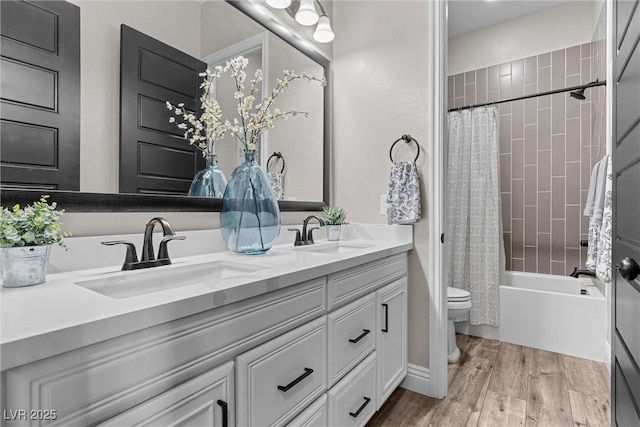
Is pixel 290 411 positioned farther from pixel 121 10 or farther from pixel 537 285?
pixel 537 285

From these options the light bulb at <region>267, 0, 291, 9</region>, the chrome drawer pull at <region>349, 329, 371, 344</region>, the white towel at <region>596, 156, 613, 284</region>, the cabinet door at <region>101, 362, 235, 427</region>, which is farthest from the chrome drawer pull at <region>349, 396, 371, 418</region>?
the light bulb at <region>267, 0, 291, 9</region>

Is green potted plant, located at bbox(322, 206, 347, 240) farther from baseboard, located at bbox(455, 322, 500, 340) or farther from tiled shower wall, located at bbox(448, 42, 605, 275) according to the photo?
tiled shower wall, located at bbox(448, 42, 605, 275)

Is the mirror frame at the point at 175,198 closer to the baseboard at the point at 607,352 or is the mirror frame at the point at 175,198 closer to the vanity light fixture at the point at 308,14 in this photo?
the vanity light fixture at the point at 308,14

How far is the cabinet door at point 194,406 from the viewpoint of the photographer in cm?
63

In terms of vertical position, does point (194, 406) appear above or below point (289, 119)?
below

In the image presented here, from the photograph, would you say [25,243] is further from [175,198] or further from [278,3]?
[278,3]

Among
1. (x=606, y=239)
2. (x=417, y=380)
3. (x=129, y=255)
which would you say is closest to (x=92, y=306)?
(x=129, y=255)

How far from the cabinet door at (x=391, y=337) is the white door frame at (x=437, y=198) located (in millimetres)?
164

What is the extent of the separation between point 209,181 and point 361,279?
0.77 meters

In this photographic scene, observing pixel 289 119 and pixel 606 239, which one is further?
pixel 289 119

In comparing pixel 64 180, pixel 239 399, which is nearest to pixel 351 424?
pixel 239 399

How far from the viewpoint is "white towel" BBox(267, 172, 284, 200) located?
1851 millimetres

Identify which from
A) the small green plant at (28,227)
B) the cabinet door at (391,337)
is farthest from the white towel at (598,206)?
the small green plant at (28,227)

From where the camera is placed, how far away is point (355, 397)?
1.34 meters
